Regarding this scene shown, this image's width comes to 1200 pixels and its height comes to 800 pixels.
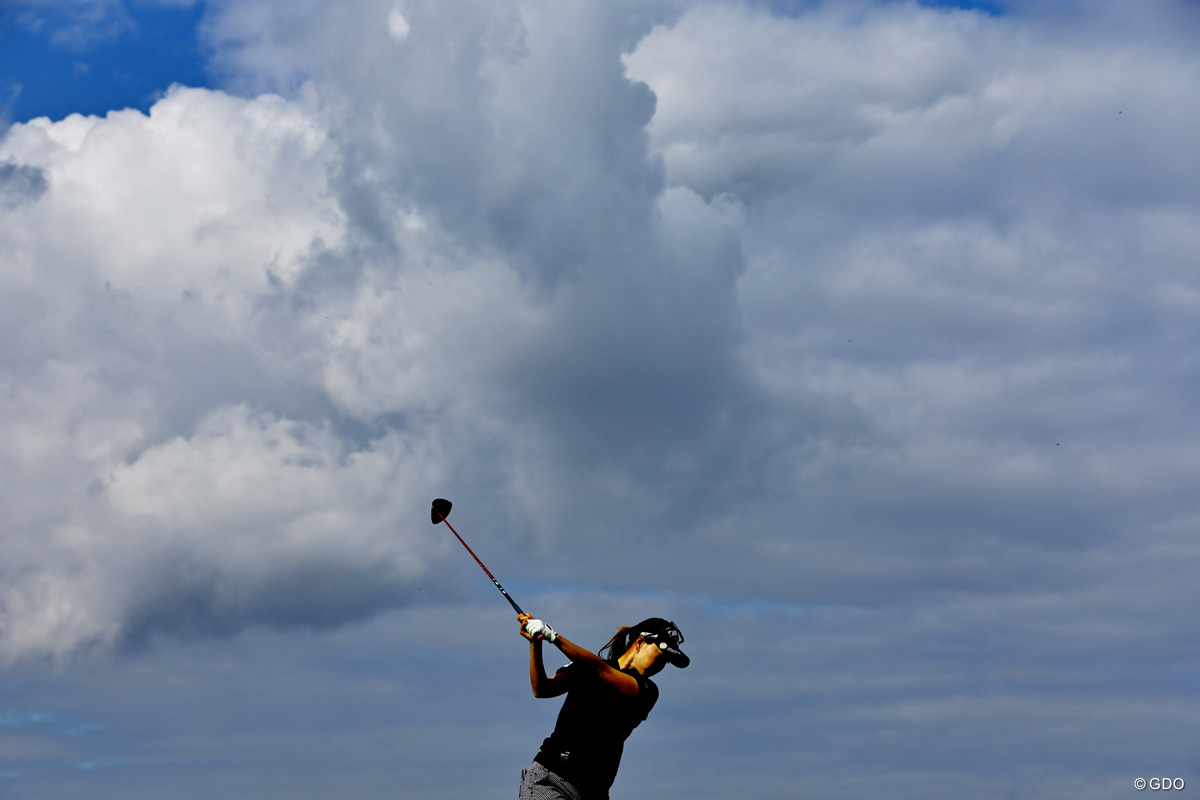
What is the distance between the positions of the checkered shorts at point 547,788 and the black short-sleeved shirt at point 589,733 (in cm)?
6

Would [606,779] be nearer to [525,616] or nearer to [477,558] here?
[525,616]

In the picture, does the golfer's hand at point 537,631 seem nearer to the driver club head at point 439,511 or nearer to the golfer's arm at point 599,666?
the golfer's arm at point 599,666

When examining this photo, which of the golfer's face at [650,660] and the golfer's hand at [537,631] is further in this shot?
the golfer's face at [650,660]

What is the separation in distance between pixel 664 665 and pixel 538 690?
126 centimetres

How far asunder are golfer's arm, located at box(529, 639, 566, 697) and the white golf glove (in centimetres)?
8

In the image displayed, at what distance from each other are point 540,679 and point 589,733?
642 millimetres

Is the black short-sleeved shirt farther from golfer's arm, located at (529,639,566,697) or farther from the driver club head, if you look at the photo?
the driver club head

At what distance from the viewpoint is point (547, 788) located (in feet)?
34.0

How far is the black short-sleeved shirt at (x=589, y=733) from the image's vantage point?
10453 millimetres

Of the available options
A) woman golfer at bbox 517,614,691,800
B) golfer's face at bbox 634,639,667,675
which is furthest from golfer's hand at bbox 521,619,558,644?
golfer's face at bbox 634,639,667,675

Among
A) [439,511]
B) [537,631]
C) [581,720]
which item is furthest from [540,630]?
[439,511]

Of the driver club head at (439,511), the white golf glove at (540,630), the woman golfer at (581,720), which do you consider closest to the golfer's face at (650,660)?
the woman golfer at (581,720)

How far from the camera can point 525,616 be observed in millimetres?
10547

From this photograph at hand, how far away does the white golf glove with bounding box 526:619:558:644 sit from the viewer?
1027 cm
